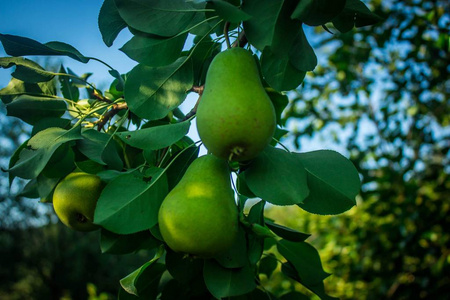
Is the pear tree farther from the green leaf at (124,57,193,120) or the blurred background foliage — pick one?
the blurred background foliage

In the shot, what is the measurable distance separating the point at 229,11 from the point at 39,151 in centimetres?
47

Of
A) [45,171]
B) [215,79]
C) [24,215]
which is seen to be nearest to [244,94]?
[215,79]

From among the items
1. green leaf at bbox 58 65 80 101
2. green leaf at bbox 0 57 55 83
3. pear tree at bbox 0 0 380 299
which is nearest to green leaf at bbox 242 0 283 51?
pear tree at bbox 0 0 380 299

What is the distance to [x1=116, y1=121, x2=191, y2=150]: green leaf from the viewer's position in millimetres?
680

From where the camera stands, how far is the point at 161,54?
0.78 metres

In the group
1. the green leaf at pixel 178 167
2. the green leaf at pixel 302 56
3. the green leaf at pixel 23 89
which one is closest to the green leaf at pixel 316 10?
the green leaf at pixel 302 56

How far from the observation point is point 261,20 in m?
0.62

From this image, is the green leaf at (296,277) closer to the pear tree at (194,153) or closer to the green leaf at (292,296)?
the pear tree at (194,153)

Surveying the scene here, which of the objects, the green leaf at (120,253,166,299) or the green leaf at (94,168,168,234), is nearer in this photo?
the green leaf at (94,168,168,234)

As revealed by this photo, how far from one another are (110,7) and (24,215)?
10.8m

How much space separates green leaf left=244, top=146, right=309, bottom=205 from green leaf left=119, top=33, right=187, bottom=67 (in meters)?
0.31

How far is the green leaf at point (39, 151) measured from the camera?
2.32ft

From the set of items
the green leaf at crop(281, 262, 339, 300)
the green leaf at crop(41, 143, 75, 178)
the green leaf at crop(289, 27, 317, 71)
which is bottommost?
the green leaf at crop(281, 262, 339, 300)

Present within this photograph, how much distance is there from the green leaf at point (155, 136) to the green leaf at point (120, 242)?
19cm
